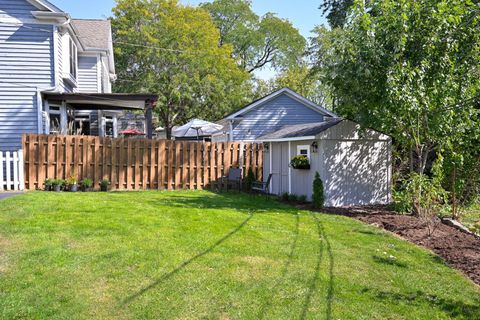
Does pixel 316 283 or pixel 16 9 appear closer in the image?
pixel 316 283

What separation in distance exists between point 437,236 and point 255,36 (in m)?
39.3

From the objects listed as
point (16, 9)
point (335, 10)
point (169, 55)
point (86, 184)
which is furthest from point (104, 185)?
point (169, 55)

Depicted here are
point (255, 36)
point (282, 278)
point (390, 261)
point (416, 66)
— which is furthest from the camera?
point (255, 36)

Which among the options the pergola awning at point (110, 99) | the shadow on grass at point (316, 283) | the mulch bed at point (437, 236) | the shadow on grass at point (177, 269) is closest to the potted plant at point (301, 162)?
the mulch bed at point (437, 236)

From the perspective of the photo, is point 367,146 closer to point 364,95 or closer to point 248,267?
point 364,95

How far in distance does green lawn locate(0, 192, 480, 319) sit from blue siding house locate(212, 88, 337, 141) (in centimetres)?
1137

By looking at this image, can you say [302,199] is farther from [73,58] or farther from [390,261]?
[73,58]

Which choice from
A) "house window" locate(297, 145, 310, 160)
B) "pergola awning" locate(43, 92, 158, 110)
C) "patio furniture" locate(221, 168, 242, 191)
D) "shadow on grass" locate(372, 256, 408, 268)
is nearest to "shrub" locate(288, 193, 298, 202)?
"house window" locate(297, 145, 310, 160)

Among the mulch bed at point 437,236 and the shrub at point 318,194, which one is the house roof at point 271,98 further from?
the mulch bed at point 437,236

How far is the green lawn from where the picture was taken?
4.14m

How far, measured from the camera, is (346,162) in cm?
1196

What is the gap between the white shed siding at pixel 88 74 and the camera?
1892cm

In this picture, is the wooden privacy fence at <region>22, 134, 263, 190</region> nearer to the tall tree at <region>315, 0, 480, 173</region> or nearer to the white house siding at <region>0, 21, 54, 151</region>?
the white house siding at <region>0, 21, 54, 151</region>

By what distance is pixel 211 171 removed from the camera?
15266mm
